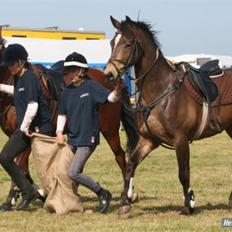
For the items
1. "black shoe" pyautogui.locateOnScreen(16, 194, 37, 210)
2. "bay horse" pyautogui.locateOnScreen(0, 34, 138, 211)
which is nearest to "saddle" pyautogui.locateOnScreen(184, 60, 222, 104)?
"bay horse" pyautogui.locateOnScreen(0, 34, 138, 211)

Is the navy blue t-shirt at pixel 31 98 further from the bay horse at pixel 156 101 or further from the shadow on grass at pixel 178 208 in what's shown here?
the shadow on grass at pixel 178 208

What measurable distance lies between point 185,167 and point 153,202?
1469mm

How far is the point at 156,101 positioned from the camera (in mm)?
7395

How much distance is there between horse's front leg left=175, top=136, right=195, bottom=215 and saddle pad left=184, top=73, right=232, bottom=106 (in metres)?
0.61

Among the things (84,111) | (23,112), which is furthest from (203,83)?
(23,112)

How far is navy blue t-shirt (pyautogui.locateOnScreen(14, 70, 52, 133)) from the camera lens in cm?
771

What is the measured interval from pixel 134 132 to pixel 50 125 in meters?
1.74

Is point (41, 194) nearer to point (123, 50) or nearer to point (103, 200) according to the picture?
point (103, 200)

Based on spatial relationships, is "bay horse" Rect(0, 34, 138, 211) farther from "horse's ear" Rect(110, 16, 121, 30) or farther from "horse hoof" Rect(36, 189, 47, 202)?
"horse's ear" Rect(110, 16, 121, 30)

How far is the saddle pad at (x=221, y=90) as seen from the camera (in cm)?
754

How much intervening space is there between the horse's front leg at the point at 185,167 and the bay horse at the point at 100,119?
1.79m

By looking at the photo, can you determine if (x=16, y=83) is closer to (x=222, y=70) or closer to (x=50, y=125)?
(x=50, y=125)

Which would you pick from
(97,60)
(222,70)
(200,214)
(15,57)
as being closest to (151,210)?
(200,214)

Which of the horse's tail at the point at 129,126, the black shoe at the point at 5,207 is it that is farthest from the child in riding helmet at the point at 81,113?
the horse's tail at the point at 129,126
